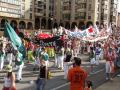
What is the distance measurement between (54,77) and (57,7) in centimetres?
7955

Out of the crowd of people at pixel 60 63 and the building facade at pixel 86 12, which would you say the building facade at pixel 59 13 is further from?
the crowd of people at pixel 60 63

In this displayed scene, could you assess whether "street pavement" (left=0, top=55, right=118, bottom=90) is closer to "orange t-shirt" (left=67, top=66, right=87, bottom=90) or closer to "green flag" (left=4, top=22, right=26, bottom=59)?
"green flag" (left=4, top=22, right=26, bottom=59)

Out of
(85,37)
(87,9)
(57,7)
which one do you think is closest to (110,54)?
(85,37)

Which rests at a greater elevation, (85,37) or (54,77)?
(85,37)

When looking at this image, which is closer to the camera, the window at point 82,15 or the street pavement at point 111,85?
the street pavement at point 111,85

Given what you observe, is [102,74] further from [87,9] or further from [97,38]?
[87,9]

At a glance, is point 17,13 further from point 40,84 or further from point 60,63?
point 40,84

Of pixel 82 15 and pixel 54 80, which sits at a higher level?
pixel 82 15

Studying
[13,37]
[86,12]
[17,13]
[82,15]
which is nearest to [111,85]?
[13,37]

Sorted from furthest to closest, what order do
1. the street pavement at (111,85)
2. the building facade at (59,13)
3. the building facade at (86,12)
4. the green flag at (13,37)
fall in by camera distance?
the building facade at (86,12)
the building facade at (59,13)
the green flag at (13,37)
the street pavement at (111,85)

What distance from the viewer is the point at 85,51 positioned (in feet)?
141

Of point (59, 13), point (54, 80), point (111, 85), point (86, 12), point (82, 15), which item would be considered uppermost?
point (59, 13)

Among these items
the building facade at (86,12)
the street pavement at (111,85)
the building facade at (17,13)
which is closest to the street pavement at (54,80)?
the street pavement at (111,85)

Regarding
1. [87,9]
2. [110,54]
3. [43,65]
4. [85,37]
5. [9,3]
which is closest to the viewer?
[43,65]
